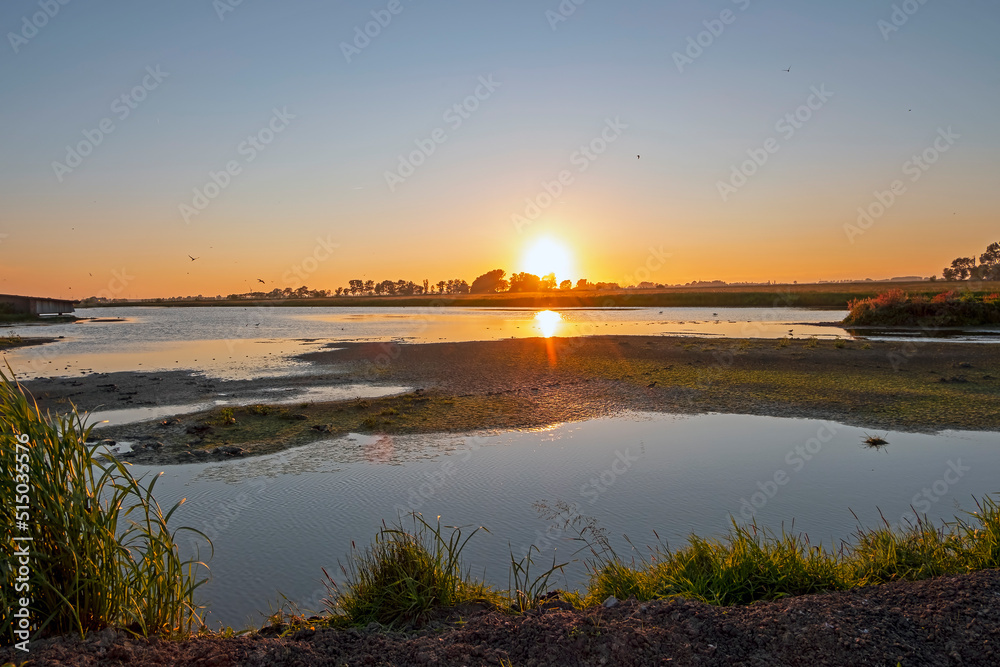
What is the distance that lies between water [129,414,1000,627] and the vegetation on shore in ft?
114

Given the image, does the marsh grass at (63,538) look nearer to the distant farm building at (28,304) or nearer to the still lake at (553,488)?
the still lake at (553,488)

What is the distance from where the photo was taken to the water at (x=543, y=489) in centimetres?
659

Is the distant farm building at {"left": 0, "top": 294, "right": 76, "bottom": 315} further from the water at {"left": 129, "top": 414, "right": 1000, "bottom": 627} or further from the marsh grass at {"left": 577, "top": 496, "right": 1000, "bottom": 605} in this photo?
the marsh grass at {"left": 577, "top": 496, "right": 1000, "bottom": 605}

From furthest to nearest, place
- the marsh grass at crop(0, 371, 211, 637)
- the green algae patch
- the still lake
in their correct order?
the green algae patch < the still lake < the marsh grass at crop(0, 371, 211, 637)

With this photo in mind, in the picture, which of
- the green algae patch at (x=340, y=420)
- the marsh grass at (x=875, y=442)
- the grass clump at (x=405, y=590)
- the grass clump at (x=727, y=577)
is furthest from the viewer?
the green algae patch at (x=340, y=420)

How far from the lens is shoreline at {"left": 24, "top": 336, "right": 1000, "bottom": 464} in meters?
12.8

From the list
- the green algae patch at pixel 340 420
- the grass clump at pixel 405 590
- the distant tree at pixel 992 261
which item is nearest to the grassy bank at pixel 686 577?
the grass clump at pixel 405 590

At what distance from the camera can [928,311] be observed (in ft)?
133

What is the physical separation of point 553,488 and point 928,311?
141 ft

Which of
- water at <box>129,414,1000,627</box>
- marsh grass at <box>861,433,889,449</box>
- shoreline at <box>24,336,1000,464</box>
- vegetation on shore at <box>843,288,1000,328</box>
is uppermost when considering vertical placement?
vegetation on shore at <box>843,288,1000,328</box>

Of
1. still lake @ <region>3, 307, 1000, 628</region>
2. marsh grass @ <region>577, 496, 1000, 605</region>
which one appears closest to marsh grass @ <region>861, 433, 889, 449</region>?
still lake @ <region>3, 307, 1000, 628</region>

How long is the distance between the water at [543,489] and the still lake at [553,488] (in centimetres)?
3

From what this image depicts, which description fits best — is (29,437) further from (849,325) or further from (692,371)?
(849,325)

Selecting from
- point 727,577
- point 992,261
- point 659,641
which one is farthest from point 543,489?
point 992,261
